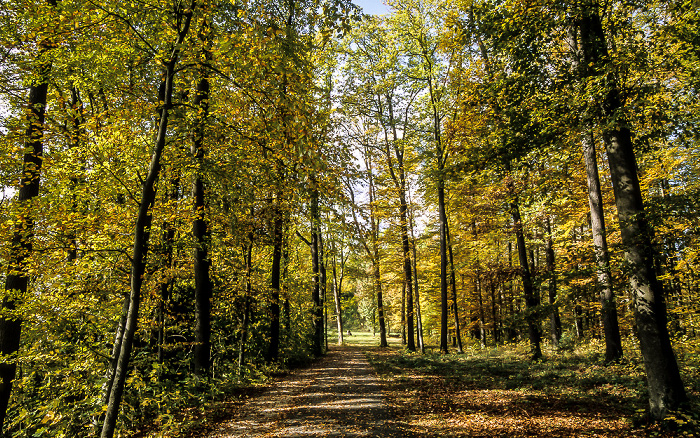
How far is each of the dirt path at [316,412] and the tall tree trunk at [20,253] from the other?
4547 mm

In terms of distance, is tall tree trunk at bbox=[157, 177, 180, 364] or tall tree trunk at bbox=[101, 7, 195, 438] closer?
tall tree trunk at bbox=[101, 7, 195, 438]

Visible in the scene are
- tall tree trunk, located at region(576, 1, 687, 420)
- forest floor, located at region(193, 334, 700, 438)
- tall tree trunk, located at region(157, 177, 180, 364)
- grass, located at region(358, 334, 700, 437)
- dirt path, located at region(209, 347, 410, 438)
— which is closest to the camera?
tall tree trunk, located at region(576, 1, 687, 420)

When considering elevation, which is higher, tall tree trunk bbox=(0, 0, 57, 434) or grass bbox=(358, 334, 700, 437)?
tall tree trunk bbox=(0, 0, 57, 434)

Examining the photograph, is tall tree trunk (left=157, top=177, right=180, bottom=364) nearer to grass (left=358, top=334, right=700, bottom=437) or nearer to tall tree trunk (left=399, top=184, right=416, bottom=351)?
grass (left=358, top=334, right=700, bottom=437)

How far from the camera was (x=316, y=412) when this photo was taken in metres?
7.82

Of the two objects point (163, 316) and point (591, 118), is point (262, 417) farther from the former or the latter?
point (591, 118)

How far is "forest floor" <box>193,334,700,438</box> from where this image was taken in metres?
6.07

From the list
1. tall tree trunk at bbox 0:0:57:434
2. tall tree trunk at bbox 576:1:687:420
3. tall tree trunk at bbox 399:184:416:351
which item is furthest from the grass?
tall tree trunk at bbox 0:0:57:434

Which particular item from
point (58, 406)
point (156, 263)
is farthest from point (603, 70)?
point (58, 406)

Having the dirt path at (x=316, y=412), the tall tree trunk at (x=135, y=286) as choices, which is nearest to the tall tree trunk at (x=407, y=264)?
the dirt path at (x=316, y=412)

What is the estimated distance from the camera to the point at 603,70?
584 cm

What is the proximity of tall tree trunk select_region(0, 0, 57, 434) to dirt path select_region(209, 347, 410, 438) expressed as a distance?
455 cm

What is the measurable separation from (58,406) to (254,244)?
23.4 ft

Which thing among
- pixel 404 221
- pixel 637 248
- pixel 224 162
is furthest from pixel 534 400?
pixel 404 221
